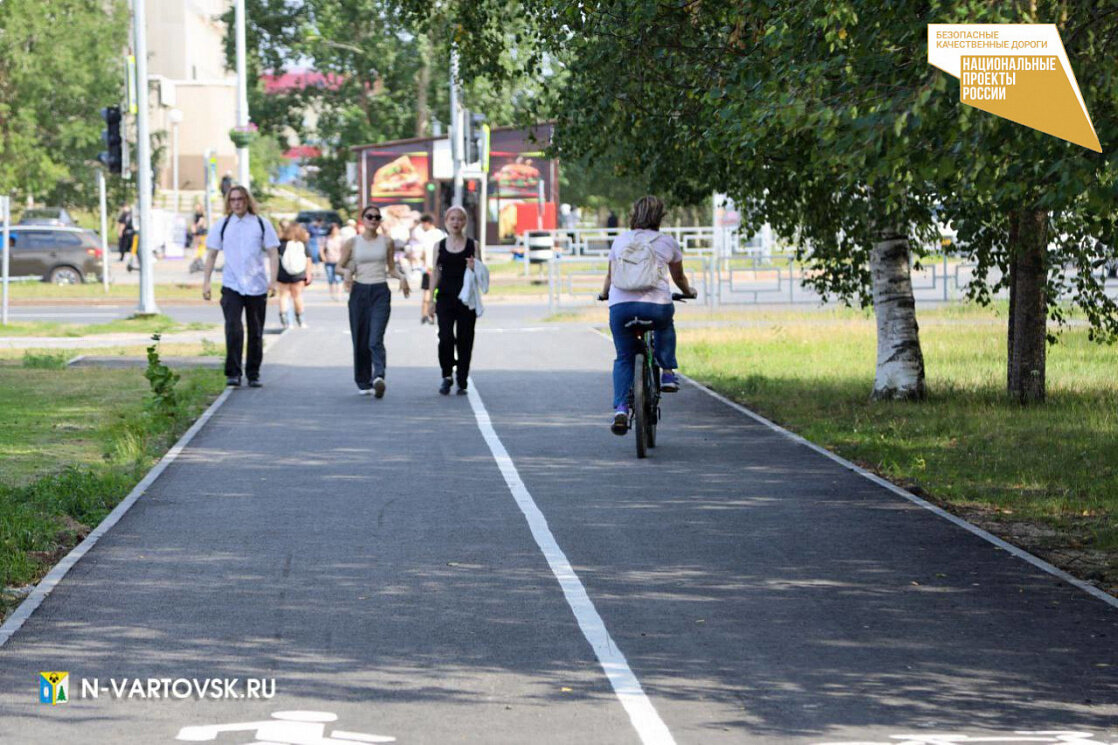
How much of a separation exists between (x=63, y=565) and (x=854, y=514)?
14.2 feet

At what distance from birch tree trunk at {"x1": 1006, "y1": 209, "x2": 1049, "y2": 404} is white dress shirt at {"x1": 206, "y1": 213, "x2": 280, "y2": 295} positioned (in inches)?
270

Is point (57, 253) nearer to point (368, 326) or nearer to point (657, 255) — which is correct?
point (368, 326)

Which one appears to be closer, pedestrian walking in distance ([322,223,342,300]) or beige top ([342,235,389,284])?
beige top ([342,235,389,284])

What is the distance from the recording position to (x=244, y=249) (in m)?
17.2

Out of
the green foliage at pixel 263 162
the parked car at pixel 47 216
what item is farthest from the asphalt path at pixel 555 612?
the green foliage at pixel 263 162

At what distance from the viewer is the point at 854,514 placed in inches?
402

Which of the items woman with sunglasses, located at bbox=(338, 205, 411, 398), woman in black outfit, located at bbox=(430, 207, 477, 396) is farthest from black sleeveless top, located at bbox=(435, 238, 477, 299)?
woman with sunglasses, located at bbox=(338, 205, 411, 398)

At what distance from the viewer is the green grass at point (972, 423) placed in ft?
33.8

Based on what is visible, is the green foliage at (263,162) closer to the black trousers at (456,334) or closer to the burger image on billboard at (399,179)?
the burger image on billboard at (399,179)

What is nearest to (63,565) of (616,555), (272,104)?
(616,555)

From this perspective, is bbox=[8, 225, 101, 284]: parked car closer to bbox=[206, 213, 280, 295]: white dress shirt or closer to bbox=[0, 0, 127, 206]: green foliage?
bbox=[0, 0, 127, 206]: green foliage

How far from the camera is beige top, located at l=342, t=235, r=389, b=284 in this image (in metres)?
17.2

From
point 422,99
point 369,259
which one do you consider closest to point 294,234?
point 369,259

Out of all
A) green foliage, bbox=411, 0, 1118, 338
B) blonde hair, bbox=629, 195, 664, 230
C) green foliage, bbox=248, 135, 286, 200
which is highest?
green foliage, bbox=248, 135, 286, 200
